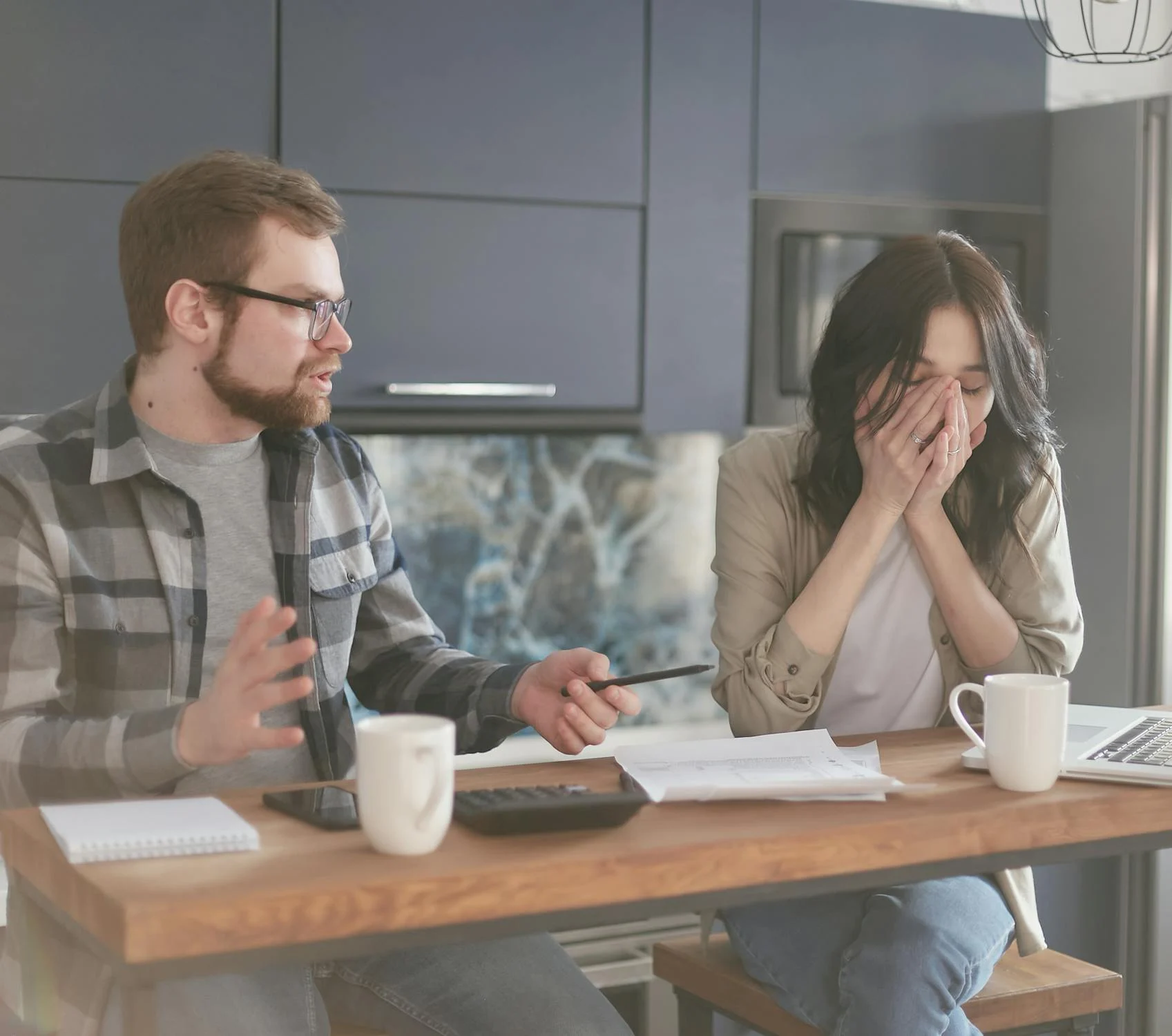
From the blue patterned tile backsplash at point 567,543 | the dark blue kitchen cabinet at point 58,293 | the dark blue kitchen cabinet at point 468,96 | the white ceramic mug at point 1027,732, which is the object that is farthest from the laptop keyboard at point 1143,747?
the blue patterned tile backsplash at point 567,543

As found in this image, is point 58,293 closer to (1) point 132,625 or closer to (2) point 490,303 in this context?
(2) point 490,303

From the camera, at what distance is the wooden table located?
1055mm

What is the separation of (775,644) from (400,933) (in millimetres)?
884

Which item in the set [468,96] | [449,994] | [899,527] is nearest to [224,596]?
[449,994]

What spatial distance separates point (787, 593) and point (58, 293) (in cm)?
132

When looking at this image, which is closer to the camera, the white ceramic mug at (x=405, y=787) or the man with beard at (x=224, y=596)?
the white ceramic mug at (x=405, y=787)

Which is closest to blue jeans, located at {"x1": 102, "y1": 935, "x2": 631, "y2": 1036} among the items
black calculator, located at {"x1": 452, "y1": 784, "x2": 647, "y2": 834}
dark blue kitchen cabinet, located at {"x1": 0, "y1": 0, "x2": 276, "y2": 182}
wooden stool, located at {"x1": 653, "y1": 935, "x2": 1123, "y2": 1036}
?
wooden stool, located at {"x1": 653, "y1": 935, "x2": 1123, "y2": 1036}

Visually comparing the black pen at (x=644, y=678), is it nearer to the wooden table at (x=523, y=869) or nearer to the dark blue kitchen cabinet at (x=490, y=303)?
the wooden table at (x=523, y=869)

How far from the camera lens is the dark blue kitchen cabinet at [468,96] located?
2.65m

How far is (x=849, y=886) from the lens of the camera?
50.5 inches

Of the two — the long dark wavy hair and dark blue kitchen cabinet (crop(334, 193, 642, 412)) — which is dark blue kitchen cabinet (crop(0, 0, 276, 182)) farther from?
the long dark wavy hair

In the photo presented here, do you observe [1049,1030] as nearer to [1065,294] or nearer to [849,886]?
[849,886]

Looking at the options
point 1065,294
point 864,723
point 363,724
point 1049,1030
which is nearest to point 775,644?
point 864,723

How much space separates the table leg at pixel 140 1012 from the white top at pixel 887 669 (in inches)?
44.8
